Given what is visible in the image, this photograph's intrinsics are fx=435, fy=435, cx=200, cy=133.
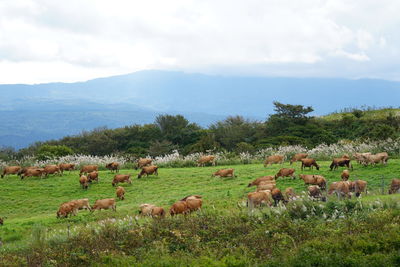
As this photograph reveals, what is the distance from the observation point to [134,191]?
77.3 ft

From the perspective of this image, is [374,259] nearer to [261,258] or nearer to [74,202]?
[261,258]

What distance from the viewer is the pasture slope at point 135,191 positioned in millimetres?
17219

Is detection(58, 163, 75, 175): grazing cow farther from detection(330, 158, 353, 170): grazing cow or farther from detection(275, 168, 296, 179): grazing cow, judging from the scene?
detection(330, 158, 353, 170): grazing cow

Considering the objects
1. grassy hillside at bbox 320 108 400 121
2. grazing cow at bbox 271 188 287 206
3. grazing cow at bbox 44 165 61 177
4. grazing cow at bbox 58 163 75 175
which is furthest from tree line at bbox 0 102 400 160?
grazing cow at bbox 271 188 287 206

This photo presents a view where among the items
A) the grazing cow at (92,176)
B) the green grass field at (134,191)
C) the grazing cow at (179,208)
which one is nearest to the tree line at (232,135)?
the green grass field at (134,191)

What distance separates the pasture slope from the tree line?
1526 cm

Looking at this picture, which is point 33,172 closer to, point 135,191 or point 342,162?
point 135,191

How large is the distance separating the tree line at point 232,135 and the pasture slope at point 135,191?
1526cm

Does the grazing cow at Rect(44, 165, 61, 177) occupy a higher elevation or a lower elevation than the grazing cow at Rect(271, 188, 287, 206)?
lower

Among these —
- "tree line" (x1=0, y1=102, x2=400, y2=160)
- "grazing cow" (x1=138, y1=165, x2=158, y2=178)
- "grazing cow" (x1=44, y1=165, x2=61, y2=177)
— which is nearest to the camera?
"grazing cow" (x1=138, y1=165, x2=158, y2=178)

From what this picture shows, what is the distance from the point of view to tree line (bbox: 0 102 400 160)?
4719 cm

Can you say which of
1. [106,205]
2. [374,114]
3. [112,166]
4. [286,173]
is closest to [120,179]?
[112,166]

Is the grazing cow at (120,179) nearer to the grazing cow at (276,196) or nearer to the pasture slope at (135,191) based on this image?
the pasture slope at (135,191)

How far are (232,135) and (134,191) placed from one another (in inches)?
1286
